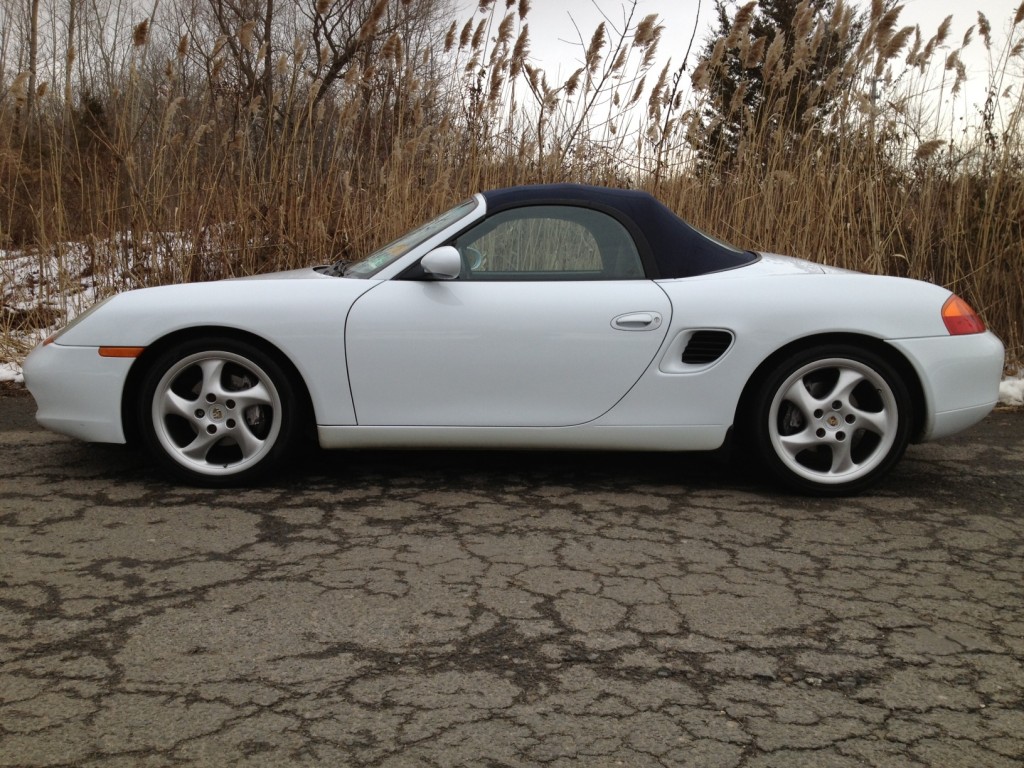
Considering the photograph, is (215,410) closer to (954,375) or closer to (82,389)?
(82,389)

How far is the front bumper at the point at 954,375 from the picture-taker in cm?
410

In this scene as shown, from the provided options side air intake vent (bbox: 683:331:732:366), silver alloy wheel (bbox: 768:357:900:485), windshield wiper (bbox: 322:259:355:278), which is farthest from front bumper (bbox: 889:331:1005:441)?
windshield wiper (bbox: 322:259:355:278)

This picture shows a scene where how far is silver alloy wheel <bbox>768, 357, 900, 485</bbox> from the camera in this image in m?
4.10

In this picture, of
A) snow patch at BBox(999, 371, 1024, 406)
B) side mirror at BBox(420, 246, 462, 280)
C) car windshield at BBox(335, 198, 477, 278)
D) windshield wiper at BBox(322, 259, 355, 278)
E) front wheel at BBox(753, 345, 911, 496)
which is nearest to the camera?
side mirror at BBox(420, 246, 462, 280)

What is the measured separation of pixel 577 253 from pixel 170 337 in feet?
5.47

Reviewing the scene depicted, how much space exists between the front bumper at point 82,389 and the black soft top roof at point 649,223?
1.66 meters

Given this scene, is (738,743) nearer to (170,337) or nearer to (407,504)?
(407,504)

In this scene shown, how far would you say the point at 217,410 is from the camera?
4.16 m

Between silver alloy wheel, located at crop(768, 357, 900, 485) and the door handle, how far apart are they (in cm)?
56

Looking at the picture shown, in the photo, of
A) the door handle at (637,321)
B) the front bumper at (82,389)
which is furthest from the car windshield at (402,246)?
the front bumper at (82,389)

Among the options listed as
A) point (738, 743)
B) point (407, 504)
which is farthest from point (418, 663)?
point (407, 504)

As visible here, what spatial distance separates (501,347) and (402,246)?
684 mm

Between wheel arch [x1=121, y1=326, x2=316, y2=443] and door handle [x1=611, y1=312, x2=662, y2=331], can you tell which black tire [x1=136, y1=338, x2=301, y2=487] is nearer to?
wheel arch [x1=121, y1=326, x2=316, y2=443]

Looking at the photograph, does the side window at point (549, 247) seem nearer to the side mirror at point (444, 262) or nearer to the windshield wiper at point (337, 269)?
the side mirror at point (444, 262)
